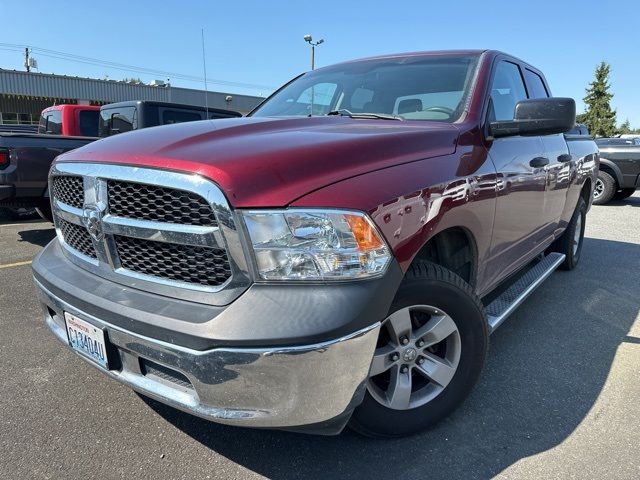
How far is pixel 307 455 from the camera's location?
2125 millimetres

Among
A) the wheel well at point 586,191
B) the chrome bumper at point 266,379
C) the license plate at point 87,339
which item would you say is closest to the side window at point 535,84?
the wheel well at point 586,191

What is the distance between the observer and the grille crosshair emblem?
1.97 m

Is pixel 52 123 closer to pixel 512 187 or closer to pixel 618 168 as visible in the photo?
pixel 512 187

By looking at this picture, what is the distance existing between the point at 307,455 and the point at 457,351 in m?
0.83

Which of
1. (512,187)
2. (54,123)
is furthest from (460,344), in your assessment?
(54,123)

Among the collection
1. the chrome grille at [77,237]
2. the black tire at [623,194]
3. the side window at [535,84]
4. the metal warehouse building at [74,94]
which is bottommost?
the black tire at [623,194]

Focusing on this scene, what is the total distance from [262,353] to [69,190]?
135 centimetres

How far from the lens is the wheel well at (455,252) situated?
7.72 feet

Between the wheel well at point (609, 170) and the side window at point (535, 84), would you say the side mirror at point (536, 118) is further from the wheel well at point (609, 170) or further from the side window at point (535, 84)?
the wheel well at point (609, 170)

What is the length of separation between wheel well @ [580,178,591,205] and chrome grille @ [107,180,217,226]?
445cm

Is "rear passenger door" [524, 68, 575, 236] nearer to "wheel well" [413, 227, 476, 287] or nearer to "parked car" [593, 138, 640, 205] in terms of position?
"wheel well" [413, 227, 476, 287]

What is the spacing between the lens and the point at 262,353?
157cm

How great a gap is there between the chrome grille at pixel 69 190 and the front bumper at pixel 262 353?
24.3 inches

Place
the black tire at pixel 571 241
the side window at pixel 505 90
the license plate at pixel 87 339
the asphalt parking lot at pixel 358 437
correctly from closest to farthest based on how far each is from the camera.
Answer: the license plate at pixel 87 339 → the asphalt parking lot at pixel 358 437 → the side window at pixel 505 90 → the black tire at pixel 571 241
